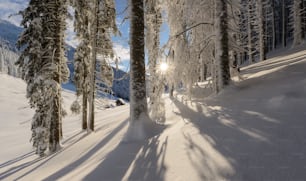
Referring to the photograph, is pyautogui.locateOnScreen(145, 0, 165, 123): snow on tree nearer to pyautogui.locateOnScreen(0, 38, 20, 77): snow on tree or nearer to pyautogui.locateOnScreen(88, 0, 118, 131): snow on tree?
pyautogui.locateOnScreen(88, 0, 118, 131): snow on tree

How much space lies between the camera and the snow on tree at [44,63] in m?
11.7

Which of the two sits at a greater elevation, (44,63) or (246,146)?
(44,63)

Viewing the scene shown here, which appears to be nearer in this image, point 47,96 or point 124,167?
point 124,167

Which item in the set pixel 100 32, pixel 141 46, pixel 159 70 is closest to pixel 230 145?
pixel 141 46

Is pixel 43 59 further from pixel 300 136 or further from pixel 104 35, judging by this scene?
pixel 300 136

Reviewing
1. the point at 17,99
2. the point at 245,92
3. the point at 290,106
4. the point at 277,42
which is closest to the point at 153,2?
the point at 245,92

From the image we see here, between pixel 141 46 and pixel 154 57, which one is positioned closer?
pixel 141 46

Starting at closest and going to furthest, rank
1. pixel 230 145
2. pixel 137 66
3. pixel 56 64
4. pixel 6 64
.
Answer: pixel 230 145 < pixel 137 66 < pixel 56 64 < pixel 6 64

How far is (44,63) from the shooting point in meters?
12.3

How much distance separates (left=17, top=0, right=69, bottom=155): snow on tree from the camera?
11.7 meters

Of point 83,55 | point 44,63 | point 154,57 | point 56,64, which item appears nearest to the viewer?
point 154,57

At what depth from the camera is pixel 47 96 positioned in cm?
1177

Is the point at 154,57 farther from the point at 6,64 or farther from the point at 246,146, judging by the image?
the point at 6,64

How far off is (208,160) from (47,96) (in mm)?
9616
